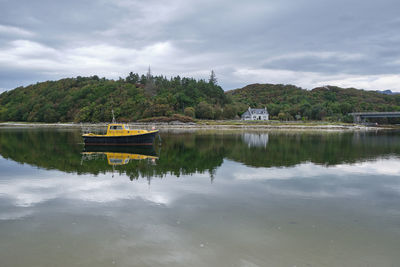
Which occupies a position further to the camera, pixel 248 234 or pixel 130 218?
pixel 130 218

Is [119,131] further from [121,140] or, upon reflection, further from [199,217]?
[199,217]

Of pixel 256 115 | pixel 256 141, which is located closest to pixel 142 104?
pixel 256 115

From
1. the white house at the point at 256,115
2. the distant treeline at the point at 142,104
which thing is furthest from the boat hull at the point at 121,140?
the white house at the point at 256,115

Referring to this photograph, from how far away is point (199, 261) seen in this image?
7.06m

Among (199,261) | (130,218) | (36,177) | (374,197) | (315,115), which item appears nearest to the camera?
(199,261)

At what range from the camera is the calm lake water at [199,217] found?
737cm

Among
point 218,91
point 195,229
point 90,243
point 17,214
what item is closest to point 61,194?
point 17,214

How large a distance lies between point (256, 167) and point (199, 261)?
13.9 m

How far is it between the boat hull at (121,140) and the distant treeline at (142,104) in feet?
238

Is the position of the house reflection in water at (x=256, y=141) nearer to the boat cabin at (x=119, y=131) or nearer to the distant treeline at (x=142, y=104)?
the boat cabin at (x=119, y=131)

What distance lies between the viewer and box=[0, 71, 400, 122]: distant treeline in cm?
11644

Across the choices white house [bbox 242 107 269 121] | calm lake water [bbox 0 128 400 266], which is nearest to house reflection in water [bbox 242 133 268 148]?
calm lake water [bbox 0 128 400 266]

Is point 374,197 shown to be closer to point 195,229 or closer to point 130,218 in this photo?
point 195,229

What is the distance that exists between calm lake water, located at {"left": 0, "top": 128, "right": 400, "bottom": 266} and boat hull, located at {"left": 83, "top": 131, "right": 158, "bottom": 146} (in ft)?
53.0
